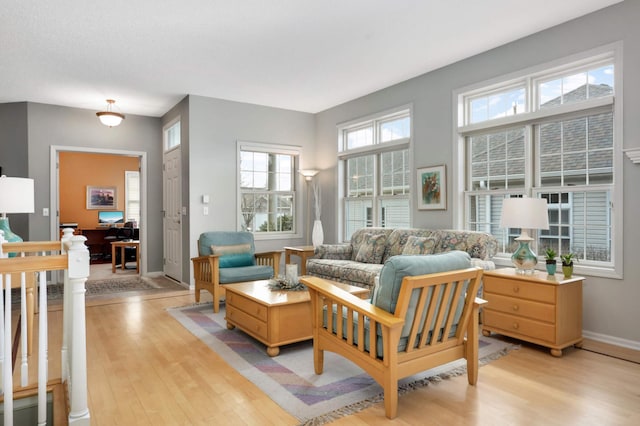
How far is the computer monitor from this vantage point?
9562 millimetres

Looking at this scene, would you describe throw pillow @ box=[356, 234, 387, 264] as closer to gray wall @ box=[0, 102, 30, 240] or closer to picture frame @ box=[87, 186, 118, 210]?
gray wall @ box=[0, 102, 30, 240]

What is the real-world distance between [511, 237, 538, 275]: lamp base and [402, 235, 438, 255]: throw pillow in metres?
0.94

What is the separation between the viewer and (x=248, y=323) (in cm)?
346

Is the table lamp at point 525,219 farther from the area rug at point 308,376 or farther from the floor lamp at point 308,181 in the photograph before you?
the floor lamp at point 308,181

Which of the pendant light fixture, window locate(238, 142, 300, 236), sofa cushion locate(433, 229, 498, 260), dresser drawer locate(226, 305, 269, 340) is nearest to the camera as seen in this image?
dresser drawer locate(226, 305, 269, 340)

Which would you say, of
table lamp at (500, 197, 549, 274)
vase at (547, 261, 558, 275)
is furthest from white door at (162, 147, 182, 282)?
vase at (547, 261, 558, 275)

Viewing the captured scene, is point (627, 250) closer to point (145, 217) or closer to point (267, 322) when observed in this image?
point (267, 322)

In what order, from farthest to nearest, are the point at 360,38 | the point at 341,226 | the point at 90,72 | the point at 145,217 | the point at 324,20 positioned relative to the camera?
the point at 145,217
the point at 341,226
the point at 90,72
the point at 360,38
the point at 324,20

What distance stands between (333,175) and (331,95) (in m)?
1.29

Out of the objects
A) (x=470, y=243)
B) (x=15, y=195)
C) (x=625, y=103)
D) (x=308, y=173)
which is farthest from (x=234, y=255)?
(x=625, y=103)

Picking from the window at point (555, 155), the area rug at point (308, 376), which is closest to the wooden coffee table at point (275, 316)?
the area rug at point (308, 376)

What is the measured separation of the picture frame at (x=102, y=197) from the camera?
31.3 feet

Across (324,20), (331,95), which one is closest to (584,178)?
(324,20)

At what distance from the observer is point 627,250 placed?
10.8ft
